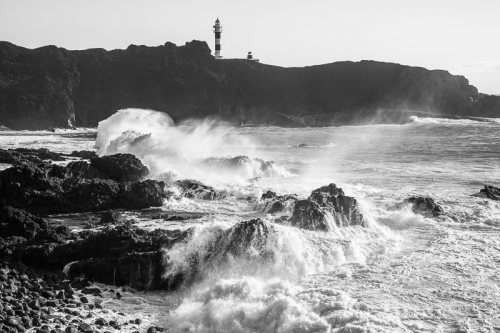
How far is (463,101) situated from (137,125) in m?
70.0

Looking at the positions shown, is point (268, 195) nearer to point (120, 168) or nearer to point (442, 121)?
point (120, 168)

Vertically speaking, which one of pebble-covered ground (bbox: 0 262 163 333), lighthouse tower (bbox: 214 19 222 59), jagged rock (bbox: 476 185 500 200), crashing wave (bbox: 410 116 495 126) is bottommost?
pebble-covered ground (bbox: 0 262 163 333)

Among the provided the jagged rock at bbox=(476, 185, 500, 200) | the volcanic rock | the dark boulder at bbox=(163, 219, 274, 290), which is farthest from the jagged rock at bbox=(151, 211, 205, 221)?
the jagged rock at bbox=(476, 185, 500, 200)

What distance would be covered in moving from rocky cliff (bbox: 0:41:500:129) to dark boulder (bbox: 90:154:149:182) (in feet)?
216

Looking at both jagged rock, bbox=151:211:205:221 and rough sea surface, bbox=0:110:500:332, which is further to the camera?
jagged rock, bbox=151:211:205:221

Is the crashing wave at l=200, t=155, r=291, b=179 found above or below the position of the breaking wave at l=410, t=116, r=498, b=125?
below

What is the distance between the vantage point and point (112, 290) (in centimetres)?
1352

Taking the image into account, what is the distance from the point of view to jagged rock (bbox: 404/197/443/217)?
21141 millimetres

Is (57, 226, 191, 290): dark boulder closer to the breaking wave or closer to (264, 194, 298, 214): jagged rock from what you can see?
(264, 194, 298, 214): jagged rock

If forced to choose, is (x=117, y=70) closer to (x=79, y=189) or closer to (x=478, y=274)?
(x=79, y=189)

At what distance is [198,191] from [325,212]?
26.6 feet

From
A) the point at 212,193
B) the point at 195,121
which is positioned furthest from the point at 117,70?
the point at 212,193

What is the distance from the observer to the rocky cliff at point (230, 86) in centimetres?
9594

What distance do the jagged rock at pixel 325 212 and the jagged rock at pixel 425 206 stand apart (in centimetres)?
325
